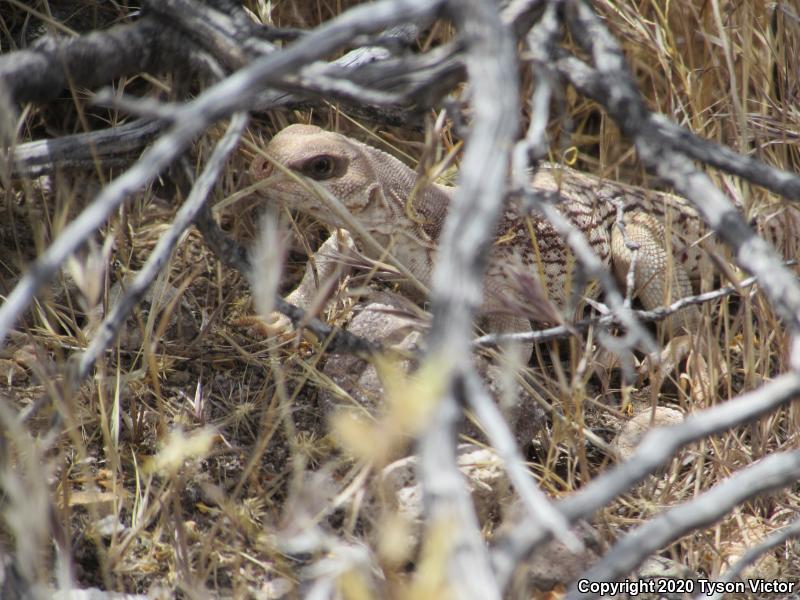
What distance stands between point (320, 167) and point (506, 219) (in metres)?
0.84

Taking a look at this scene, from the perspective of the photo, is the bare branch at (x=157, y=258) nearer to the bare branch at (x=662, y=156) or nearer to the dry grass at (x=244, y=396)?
the dry grass at (x=244, y=396)

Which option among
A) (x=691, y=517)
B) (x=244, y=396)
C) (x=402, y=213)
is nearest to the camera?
(x=691, y=517)

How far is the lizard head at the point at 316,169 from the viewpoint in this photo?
324 cm

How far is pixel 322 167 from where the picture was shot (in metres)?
3.39

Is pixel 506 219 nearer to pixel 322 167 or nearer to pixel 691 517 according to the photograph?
pixel 322 167

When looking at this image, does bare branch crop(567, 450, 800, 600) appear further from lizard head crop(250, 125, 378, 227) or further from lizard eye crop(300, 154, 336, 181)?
lizard eye crop(300, 154, 336, 181)

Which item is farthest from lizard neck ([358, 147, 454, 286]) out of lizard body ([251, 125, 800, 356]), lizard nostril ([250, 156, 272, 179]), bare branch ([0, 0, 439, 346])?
bare branch ([0, 0, 439, 346])

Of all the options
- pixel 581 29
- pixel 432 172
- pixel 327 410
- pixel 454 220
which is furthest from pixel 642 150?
pixel 327 410

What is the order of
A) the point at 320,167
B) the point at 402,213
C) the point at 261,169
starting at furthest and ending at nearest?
the point at 402,213, the point at 320,167, the point at 261,169

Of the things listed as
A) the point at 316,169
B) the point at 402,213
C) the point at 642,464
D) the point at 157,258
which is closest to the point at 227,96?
the point at 157,258

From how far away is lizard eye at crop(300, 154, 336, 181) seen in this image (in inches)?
130

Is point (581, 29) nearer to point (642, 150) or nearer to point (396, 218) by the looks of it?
point (642, 150)

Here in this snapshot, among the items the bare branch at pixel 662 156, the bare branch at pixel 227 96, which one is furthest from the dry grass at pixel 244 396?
the bare branch at pixel 227 96

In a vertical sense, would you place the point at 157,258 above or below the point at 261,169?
above
